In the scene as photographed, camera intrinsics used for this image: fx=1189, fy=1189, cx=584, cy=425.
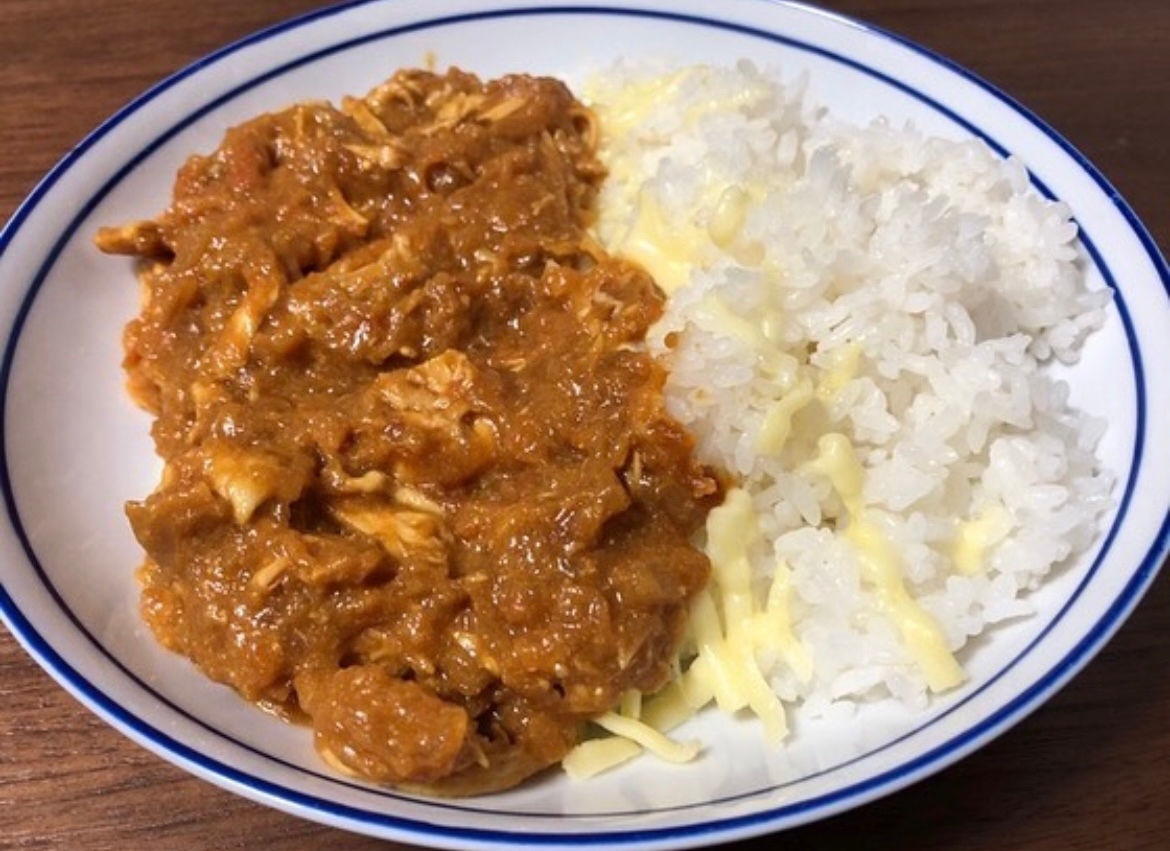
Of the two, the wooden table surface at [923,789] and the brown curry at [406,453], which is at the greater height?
the brown curry at [406,453]

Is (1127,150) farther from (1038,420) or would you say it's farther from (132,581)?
(132,581)

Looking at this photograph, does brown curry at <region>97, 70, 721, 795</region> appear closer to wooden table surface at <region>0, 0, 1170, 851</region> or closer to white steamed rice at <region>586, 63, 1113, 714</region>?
white steamed rice at <region>586, 63, 1113, 714</region>

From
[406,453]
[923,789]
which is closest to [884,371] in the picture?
[923,789]

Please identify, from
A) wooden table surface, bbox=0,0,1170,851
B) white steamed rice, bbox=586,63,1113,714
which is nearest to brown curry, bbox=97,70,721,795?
white steamed rice, bbox=586,63,1113,714

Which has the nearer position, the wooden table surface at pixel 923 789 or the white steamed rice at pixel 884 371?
the wooden table surface at pixel 923 789

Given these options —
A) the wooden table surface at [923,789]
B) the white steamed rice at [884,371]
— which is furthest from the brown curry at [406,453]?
the wooden table surface at [923,789]

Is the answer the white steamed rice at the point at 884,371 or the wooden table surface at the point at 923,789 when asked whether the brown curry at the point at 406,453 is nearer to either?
the white steamed rice at the point at 884,371

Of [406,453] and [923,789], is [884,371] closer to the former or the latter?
[923,789]
